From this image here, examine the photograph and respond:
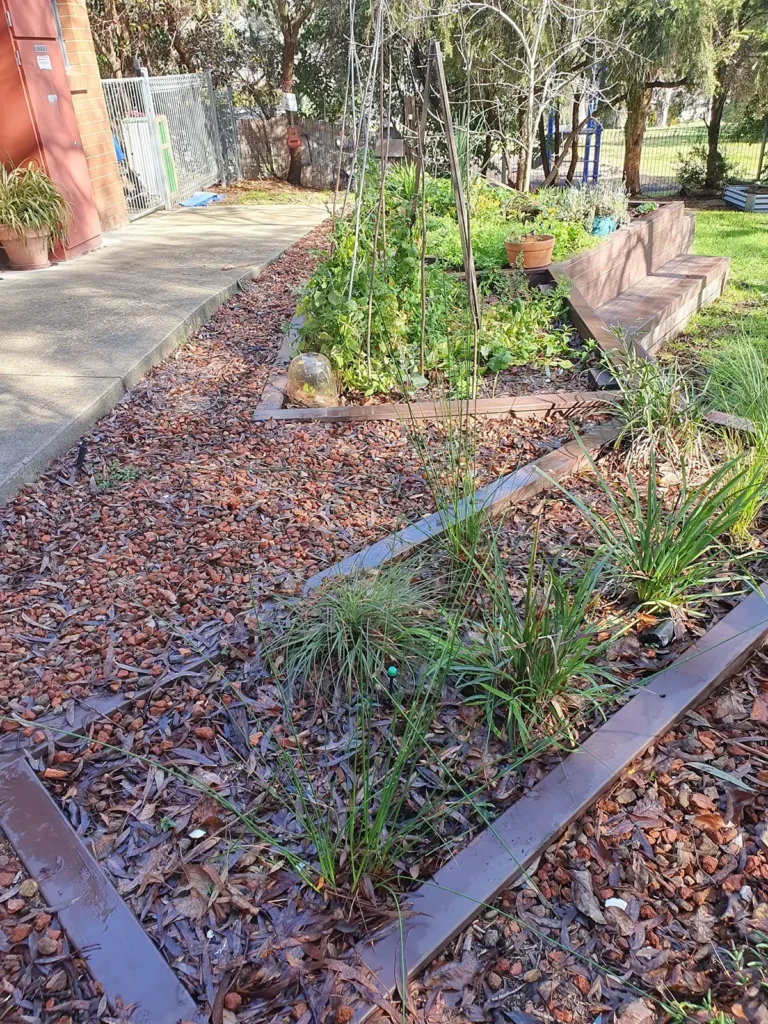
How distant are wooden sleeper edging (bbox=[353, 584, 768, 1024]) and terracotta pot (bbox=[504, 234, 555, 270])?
377 centimetres

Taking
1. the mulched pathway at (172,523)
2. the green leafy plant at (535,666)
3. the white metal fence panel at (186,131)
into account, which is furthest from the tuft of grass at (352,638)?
the white metal fence panel at (186,131)

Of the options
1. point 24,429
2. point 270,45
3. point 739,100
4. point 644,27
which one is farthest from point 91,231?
Answer: point 739,100

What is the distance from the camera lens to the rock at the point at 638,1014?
Answer: 1.28m

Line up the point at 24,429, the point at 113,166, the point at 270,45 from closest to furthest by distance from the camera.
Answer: the point at 24,429, the point at 113,166, the point at 270,45

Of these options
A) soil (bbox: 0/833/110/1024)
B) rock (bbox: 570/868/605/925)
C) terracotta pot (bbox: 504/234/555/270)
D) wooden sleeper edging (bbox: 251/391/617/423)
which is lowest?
rock (bbox: 570/868/605/925)

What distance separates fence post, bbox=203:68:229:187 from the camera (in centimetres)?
1212

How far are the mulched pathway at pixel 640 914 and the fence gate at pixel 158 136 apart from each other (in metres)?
9.68

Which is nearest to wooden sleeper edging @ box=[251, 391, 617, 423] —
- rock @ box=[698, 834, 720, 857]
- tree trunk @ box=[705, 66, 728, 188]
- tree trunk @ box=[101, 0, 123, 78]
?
rock @ box=[698, 834, 720, 857]

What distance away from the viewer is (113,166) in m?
8.40

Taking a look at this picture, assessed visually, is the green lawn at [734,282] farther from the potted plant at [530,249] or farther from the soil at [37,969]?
the soil at [37,969]

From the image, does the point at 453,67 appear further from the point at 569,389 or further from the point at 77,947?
the point at 77,947

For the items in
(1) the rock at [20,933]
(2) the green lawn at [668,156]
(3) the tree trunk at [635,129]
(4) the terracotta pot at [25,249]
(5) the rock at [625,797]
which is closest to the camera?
(1) the rock at [20,933]

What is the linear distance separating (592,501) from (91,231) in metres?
6.38

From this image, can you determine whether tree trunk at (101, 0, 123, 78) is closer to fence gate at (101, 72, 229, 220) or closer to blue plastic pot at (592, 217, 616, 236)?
fence gate at (101, 72, 229, 220)
